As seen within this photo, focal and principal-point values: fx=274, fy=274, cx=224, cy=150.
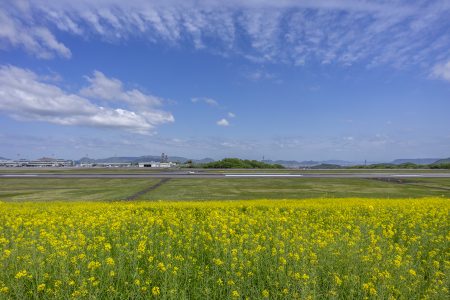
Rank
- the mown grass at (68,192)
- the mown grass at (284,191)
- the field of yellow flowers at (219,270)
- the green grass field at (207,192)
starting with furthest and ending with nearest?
the mown grass at (284,191), the green grass field at (207,192), the mown grass at (68,192), the field of yellow flowers at (219,270)

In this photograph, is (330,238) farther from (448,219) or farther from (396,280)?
(448,219)

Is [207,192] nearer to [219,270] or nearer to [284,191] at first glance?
[284,191]

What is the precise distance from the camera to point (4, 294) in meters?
4.57

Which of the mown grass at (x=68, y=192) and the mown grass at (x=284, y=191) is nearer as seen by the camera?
the mown grass at (x=68, y=192)

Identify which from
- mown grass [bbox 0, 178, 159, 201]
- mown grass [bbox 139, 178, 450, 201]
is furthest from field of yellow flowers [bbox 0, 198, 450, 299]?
mown grass [bbox 0, 178, 159, 201]

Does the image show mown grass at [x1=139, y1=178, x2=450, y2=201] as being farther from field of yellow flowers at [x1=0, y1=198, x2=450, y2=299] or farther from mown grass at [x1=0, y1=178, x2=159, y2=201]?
field of yellow flowers at [x1=0, y1=198, x2=450, y2=299]

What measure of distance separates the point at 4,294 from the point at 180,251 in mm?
3299

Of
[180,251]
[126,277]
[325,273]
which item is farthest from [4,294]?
[325,273]

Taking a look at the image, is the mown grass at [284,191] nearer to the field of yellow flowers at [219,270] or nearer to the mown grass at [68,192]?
the mown grass at [68,192]

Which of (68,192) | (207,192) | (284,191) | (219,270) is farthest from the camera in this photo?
(284,191)

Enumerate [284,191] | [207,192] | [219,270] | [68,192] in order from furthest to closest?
1. [284,191]
2. [68,192]
3. [207,192]
4. [219,270]

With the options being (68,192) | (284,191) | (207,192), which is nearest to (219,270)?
(207,192)

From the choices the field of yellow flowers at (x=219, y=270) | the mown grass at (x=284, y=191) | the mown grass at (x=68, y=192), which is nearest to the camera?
the field of yellow flowers at (x=219, y=270)

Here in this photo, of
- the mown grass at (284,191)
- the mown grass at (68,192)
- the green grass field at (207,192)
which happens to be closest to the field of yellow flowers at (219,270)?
the mown grass at (284,191)
